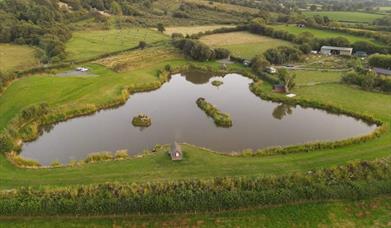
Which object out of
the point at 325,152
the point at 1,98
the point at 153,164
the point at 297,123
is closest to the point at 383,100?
the point at 297,123

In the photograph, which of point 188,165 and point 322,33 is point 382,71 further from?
point 188,165

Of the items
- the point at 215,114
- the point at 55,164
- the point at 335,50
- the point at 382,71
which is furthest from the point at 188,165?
the point at 335,50

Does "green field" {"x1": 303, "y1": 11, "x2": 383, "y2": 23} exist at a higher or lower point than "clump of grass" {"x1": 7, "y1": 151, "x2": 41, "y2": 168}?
higher

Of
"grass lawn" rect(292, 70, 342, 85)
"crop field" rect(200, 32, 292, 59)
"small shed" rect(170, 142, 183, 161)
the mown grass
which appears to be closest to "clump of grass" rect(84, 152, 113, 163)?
"small shed" rect(170, 142, 183, 161)

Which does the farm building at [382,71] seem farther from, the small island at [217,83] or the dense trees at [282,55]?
the small island at [217,83]

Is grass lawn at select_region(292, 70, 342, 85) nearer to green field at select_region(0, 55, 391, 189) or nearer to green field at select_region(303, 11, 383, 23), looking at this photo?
green field at select_region(0, 55, 391, 189)

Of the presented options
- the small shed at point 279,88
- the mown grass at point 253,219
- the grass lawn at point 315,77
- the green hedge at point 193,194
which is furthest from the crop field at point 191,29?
the mown grass at point 253,219

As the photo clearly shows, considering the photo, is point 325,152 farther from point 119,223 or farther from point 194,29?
point 194,29
